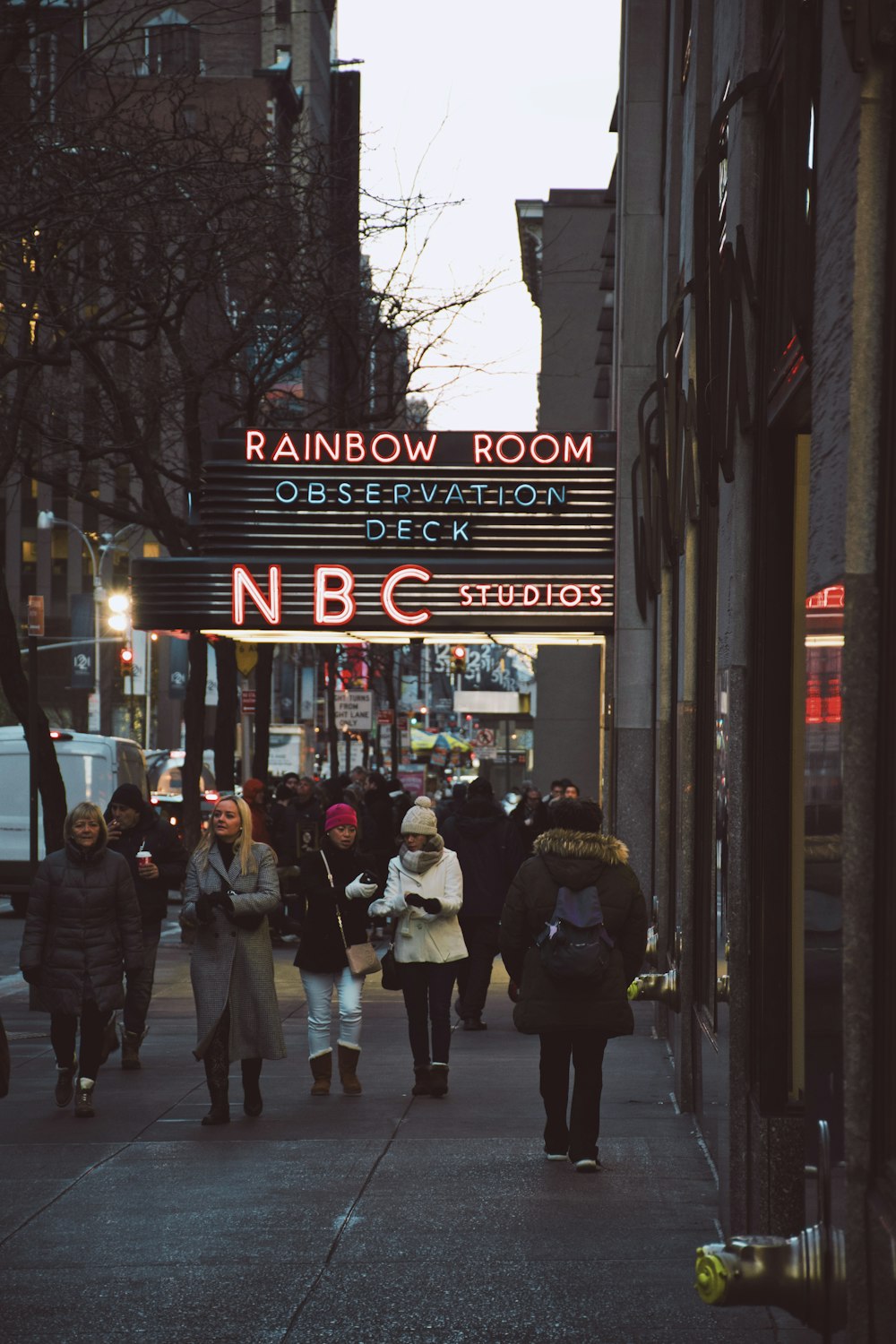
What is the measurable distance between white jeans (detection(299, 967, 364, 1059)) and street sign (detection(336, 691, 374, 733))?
30.0 meters

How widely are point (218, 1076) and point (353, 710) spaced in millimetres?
32126

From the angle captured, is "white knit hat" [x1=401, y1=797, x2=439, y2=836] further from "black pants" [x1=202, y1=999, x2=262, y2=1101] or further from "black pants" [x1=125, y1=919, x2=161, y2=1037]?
"black pants" [x1=125, y1=919, x2=161, y2=1037]

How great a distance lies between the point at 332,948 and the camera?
12.3m

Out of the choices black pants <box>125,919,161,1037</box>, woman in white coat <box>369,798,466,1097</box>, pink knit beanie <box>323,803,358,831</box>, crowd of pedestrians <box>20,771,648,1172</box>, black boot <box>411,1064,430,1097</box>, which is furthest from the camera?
black pants <box>125,919,161,1037</box>

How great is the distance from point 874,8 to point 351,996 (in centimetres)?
873

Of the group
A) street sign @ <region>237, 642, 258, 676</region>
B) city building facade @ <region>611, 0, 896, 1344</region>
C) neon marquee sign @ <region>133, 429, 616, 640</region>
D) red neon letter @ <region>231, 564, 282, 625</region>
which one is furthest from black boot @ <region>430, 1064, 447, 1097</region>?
street sign @ <region>237, 642, 258, 676</region>

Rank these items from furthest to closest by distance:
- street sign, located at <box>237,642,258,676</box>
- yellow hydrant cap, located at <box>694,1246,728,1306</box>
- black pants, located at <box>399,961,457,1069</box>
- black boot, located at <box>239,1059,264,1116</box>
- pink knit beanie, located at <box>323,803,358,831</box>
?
street sign, located at <box>237,642,258,676</box> < pink knit beanie, located at <box>323,803,358,831</box> < black pants, located at <box>399,961,457,1069</box> < black boot, located at <box>239,1059,264,1116</box> < yellow hydrant cap, located at <box>694,1246,728,1306</box>

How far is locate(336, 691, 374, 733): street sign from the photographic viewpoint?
42688mm

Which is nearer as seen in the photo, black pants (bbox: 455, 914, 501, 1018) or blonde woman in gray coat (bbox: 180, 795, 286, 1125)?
blonde woman in gray coat (bbox: 180, 795, 286, 1125)

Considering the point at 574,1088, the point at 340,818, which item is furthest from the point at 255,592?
the point at 574,1088

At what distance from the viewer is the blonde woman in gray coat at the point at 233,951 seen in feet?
36.7

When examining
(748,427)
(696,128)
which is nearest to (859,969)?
(748,427)

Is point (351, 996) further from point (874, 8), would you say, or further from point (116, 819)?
point (874, 8)

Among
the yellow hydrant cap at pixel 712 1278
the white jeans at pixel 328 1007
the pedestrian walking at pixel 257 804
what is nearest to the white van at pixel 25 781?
the pedestrian walking at pixel 257 804
